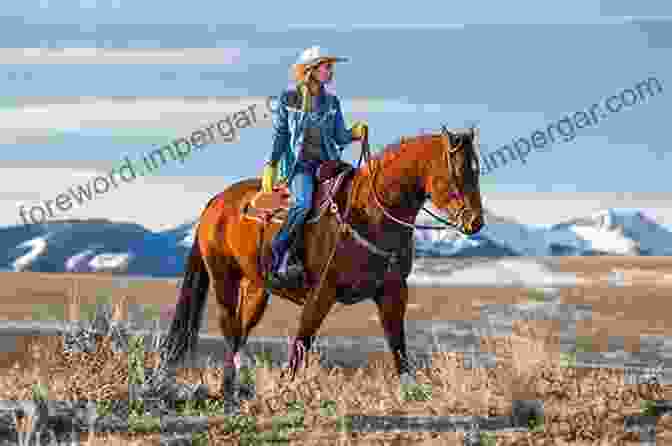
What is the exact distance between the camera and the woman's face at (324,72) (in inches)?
435

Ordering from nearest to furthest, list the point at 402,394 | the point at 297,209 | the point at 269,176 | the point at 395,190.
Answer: the point at 395,190 < the point at 402,394 < the point at 297,209 < the point at 269,176

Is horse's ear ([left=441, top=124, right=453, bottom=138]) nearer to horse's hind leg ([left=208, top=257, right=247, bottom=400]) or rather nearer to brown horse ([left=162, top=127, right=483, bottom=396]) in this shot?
brown horse ([left=162, top=127, right=483, bottom=396])

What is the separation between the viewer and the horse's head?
9969 mm

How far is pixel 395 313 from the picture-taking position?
1078cm

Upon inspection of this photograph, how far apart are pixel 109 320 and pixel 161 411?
2.03m

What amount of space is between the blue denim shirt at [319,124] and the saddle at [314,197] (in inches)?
6.1

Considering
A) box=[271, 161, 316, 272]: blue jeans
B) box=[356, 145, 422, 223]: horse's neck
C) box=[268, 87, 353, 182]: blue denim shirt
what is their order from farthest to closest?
1. box=[268, 87, 353, 182]: blue denim shirt
2. box=[271, 161, 316, 272]: blue jeans
3. box=[356, 145, 422, 223]: horse's neck

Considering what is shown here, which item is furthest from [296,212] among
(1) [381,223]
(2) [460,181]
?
(2) [460,181]

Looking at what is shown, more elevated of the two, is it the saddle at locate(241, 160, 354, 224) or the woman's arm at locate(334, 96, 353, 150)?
the woman's arm at locate(334, 96, 353, 150)

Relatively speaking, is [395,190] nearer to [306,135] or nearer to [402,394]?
[306,135]

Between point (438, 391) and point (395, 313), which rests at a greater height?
point (395, 313)

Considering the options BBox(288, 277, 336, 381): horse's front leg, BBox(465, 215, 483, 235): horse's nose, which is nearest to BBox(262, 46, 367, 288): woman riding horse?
BBox(288, 277, 336, 381): horse's front leg

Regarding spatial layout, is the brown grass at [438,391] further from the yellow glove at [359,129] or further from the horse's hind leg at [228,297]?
the yellow glove at [359,129]

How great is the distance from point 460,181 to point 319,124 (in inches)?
66.9
